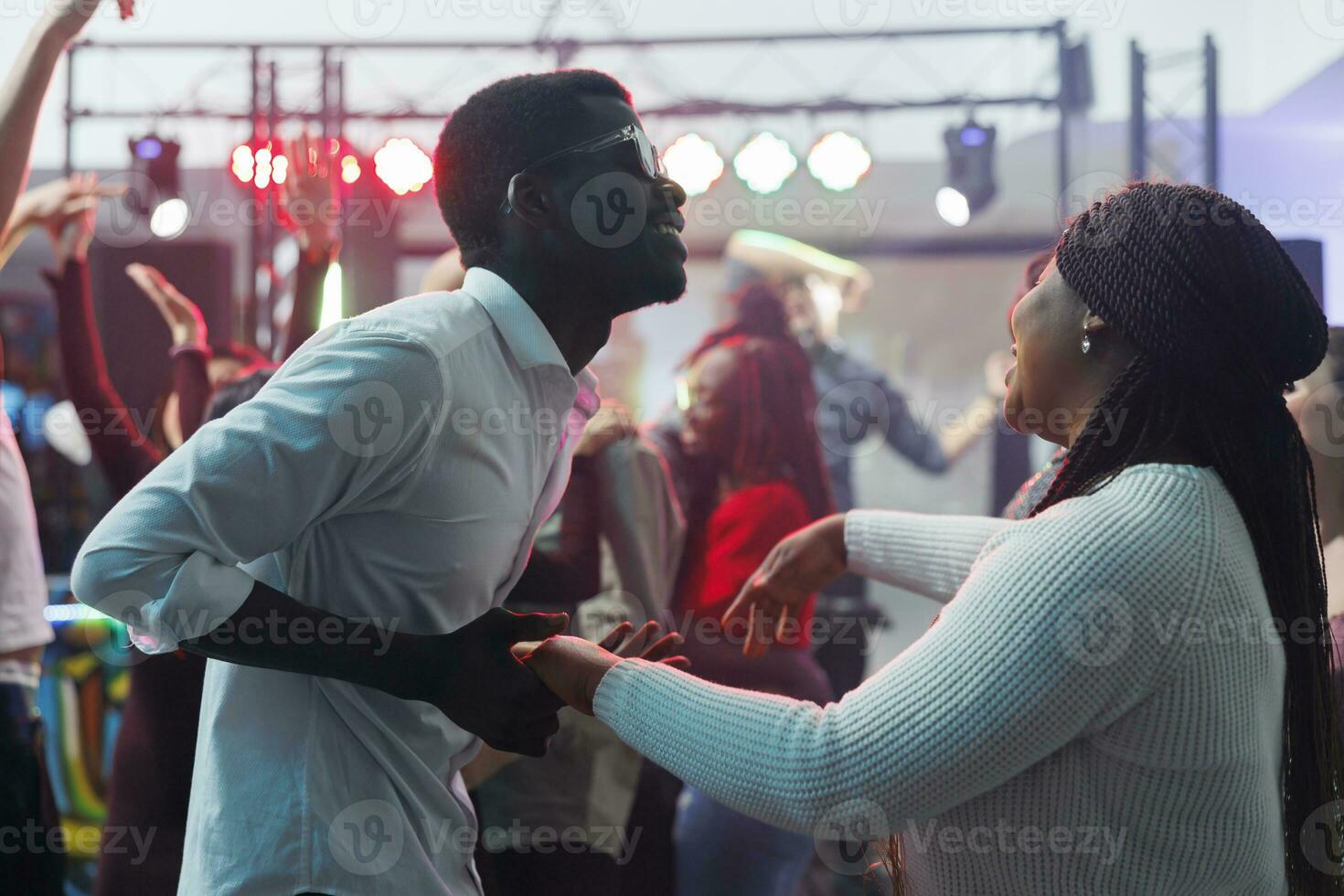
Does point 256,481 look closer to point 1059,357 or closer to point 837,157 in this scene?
point 1059,357

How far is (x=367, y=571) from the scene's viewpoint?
125 cm

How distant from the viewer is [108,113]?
6828 mm

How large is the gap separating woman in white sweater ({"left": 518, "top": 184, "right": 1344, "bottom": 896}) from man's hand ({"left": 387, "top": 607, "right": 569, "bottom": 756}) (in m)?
0.04

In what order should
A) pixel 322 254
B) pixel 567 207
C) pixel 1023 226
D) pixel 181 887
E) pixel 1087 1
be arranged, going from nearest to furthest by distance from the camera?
pixel 181 887, pixel 567 207, pixel 322 254, pixel 1087 1, pixel 1023 226

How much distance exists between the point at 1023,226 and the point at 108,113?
23.5 ft

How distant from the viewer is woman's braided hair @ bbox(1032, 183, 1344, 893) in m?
1.15

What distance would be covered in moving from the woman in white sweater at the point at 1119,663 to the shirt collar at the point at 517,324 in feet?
1.20

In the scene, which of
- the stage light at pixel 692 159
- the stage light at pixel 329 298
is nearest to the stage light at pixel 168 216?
the stage light at pixel 692 159

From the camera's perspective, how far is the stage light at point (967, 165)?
270 inches

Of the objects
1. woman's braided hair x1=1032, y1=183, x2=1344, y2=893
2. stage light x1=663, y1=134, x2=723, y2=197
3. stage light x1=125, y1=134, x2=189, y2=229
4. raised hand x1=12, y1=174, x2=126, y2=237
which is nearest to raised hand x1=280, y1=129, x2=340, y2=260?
raised hand x1=12, y1=174, x2=126, y2=237

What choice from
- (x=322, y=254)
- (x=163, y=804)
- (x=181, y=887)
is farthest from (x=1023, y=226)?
(x=181, y=887)

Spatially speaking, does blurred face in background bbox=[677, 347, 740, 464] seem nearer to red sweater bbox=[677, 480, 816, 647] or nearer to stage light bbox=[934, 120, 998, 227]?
red sweater bbox=[677, 480, 816, 647]

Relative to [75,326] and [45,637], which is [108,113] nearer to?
[75,326]

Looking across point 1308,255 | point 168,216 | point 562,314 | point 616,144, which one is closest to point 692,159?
point 168,216
